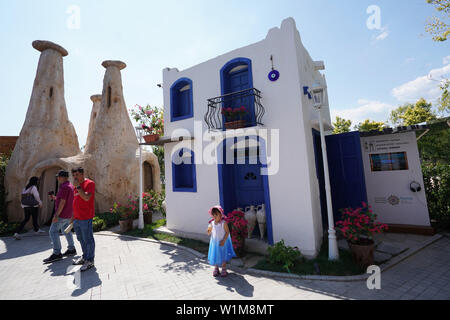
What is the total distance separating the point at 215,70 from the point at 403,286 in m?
7.15

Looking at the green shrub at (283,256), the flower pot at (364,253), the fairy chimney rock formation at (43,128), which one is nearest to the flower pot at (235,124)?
the green shrub at (283,256)

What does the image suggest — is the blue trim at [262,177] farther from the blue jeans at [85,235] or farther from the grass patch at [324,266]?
the blue jeans at [85,235]

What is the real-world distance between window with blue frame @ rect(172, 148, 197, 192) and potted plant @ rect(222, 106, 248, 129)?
6.75 feet

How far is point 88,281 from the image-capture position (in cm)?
423

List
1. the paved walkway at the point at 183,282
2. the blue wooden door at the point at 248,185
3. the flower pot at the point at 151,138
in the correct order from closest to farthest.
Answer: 1. the paved walkway at the point at 183,282
2. the blue wooden door at the point at 248,185
3. the flower pot at the point at 151,138

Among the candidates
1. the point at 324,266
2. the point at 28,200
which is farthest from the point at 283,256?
the point at 28,200

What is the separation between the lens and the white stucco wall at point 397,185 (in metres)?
6.62

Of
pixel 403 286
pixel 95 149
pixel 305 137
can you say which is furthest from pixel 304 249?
pixel 95 149

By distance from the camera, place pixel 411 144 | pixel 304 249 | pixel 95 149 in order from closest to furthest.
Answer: pixel 304 249 < pixel 411 144 < pixel 95 149

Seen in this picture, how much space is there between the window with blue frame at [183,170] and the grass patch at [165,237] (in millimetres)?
1648

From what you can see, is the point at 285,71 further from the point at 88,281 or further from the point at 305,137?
the point at 88,281

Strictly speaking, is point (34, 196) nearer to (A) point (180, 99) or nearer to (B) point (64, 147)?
(B) point (64, 147)

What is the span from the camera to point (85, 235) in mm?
4742

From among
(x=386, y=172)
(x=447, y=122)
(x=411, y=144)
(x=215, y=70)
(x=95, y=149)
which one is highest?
Result: (x=215, y=70)
